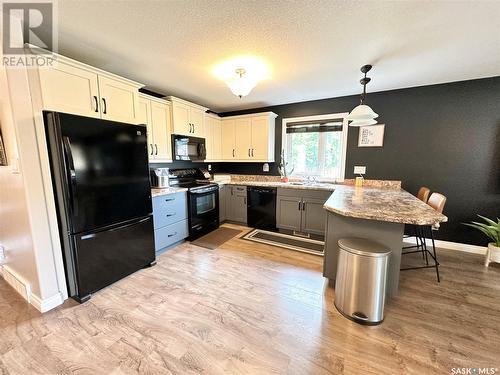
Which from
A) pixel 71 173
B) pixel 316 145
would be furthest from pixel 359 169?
pixel 71 173

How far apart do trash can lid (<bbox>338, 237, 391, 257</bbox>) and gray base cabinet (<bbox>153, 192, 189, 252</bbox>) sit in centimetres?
230

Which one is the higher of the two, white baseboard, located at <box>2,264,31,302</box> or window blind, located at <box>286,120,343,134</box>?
window blind, located at <box>286,120,343,134</box>

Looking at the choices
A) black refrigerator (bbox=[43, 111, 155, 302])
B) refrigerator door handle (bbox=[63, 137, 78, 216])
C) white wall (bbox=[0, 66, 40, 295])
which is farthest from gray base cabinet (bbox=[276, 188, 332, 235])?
white wall (bbox=[0, 66, 40, 295])

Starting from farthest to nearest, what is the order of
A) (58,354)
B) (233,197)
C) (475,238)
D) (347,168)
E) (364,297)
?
1. (233,197)
2. (347,168)
3. (475,238)
4. (364,297)
5. (58,354)

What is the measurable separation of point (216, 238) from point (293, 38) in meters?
2.97

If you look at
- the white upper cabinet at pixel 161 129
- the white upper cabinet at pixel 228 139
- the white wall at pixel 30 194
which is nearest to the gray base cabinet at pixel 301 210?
the white upper cabinet at pixel 228 139

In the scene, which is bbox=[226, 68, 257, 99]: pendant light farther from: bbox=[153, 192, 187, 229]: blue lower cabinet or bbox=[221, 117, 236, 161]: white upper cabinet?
bbox=[221, 117, 236, 161]: white upper cabinet

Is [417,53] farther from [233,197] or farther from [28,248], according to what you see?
[28,248]

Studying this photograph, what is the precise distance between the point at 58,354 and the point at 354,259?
229 cm

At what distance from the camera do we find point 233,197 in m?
4.20

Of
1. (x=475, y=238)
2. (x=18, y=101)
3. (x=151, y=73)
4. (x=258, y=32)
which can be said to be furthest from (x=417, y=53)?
(x=18, y=101)

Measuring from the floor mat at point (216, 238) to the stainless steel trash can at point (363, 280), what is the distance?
78.3 inches

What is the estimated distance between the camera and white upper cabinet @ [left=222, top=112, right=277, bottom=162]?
4.08m

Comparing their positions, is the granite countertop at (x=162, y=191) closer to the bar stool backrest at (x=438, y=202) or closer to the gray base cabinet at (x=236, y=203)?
the gray base cabinet at (x=236, y=203)
